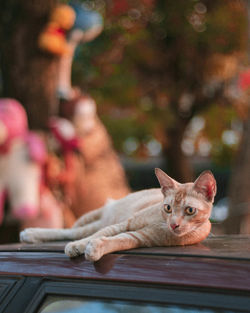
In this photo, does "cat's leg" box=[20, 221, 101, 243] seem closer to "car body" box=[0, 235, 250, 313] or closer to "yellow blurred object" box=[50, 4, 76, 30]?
"car body" box=[0, 235, 250, 313]

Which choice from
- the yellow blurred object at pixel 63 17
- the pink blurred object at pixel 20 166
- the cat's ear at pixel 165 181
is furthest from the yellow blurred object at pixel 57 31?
the cat's ear at pixel 165 181

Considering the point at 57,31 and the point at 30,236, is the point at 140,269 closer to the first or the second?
the point at 30,236

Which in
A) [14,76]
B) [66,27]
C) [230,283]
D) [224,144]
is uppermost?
[66,27]

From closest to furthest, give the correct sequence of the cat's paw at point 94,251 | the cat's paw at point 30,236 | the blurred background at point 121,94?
1. the cat's paw at point 94,251
2. the cat's paw at point 30,236
3. the blurred background at point 121,94

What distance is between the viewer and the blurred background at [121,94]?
7637 mm

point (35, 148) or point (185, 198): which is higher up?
point (185, 198)

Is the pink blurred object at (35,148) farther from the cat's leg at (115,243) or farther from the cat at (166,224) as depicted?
the cat's leg at (115,243)

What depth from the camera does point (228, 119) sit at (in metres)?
13.9

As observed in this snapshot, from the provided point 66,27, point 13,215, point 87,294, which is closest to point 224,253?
point 87,294

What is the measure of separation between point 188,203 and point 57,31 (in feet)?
19.3

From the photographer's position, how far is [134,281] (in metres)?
1.98

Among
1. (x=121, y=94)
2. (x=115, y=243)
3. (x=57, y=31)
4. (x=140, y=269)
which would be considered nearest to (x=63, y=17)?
(x=57, y=31)

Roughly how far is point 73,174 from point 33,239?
4.52m

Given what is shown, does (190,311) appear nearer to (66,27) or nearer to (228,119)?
(66,27)
